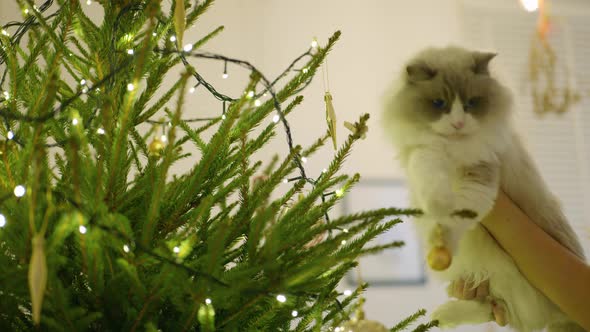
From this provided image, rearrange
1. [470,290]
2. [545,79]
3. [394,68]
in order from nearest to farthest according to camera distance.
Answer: [470,290]
[394,68]
[545,79]

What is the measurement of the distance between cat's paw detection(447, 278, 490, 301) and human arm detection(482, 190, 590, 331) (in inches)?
3.1

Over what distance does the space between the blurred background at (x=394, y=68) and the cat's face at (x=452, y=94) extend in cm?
102

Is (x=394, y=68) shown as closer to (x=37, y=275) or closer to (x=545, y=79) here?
(x=545, y=79)

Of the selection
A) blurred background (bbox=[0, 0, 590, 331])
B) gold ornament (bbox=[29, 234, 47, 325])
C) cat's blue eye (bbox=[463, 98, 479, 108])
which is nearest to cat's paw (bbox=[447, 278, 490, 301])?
cat's blue eye (bbox=[463, 98, 479, 108])

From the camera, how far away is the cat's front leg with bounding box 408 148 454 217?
0.73m

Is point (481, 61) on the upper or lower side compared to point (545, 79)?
lower

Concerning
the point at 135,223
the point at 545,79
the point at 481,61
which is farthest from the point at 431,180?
the point at 545,79

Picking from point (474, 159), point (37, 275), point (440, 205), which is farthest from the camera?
point (474, 159)

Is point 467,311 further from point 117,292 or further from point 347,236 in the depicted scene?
point 117,292

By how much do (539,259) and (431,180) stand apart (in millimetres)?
255

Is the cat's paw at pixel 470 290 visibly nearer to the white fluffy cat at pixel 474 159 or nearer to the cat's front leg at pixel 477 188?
the white fluffy cat at pixel 474 159

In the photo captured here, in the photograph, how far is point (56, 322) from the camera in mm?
441

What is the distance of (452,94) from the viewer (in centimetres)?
86

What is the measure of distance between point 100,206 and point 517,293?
0.73m
